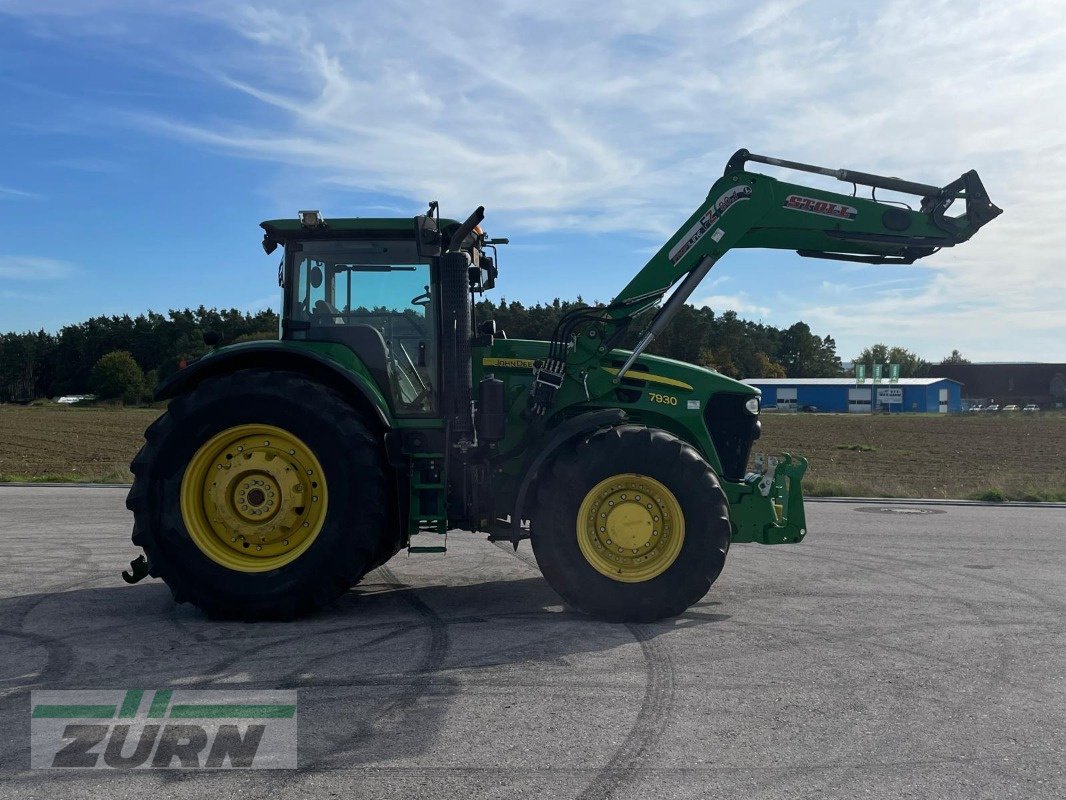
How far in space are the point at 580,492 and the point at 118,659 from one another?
289 cm

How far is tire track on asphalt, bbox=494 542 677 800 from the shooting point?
141 inches

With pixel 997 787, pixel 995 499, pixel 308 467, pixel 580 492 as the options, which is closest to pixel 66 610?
pixel 308 467

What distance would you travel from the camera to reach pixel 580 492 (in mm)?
6066

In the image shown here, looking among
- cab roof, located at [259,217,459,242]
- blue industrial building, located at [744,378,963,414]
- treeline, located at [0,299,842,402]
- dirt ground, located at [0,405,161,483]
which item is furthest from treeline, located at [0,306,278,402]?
cab roof, located at [259,217,459,242]

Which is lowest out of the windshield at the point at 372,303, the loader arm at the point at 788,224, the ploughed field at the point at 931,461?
the ploughed field at the point at 931,461

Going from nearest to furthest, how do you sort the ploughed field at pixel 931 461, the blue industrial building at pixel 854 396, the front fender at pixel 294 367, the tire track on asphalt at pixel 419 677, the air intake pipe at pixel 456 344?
1. the tire track on asphalt at pixel 419 677
2. the front fender at pixel 294 367
3. the air intake pipe at pixel 456 344
4. the ploughed field at pixel 931 461
5. the blue industrial building at pixel 854 396

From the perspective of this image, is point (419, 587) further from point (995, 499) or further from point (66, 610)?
point (995, 499)

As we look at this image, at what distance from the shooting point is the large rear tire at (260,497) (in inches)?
234

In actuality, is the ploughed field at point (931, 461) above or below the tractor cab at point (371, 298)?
below

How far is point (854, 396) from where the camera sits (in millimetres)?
94312

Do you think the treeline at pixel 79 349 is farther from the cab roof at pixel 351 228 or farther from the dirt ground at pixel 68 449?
the cab roof at pixel 351 228

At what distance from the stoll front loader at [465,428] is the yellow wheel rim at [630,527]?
0.01m

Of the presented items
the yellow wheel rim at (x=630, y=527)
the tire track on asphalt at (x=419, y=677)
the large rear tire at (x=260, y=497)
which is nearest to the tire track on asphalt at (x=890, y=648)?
the yellow wheel rim at (x=630, y=527)

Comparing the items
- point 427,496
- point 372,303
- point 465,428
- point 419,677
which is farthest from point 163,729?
point 372,303
